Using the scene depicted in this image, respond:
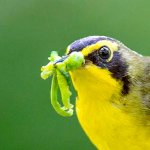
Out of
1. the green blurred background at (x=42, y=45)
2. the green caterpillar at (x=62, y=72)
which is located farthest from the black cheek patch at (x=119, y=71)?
the green blurred background at (x=42, y=45)

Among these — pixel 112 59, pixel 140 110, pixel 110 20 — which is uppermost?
pixel 110 20

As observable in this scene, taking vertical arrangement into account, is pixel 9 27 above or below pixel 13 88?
above

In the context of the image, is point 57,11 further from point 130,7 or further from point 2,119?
point 2,119

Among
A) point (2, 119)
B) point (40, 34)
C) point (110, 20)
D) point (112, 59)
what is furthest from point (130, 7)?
point (112, 59)

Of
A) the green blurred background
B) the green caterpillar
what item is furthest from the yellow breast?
the green blurred background

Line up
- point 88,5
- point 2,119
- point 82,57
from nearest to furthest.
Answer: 1. point 82,57
2. point 2,119
3. point 88,5

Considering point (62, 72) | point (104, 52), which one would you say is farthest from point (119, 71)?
point (62, 72)

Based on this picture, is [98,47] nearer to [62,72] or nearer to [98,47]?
[98,47]
